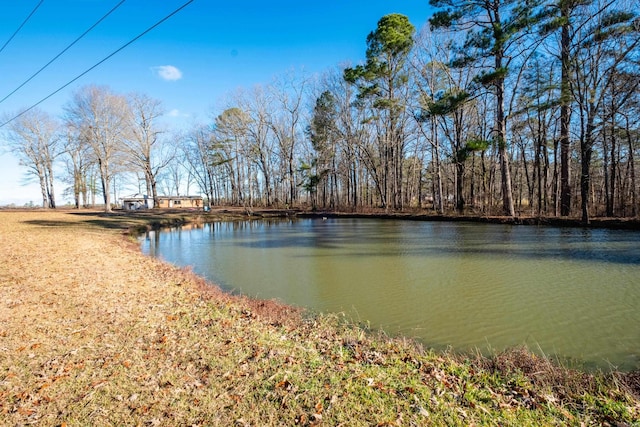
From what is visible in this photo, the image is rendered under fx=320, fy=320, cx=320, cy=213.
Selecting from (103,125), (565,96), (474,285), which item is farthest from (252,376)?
(103,125)

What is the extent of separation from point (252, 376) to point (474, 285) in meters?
5.77

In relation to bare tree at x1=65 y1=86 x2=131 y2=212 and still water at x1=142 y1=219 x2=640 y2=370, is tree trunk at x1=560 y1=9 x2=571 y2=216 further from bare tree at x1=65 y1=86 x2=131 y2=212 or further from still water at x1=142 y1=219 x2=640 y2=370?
bare tree at x1=65 y1=86 x2=131 y2=212

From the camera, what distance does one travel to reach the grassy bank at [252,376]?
2.71m

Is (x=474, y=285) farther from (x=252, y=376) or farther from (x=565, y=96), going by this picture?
(x=565, y=96)

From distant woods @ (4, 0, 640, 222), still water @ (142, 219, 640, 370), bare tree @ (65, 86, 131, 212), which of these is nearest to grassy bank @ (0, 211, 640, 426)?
still water @ (142, 219, 640, 370)

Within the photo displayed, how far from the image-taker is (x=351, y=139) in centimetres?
3209

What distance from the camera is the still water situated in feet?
15.6

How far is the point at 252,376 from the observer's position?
3334mm

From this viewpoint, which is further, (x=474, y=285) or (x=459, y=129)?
(x=459, y=129)

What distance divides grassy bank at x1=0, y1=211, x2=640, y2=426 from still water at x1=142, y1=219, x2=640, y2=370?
94 centimetres

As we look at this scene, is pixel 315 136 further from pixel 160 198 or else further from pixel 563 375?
pixel 563 375

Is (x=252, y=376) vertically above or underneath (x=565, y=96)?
underneath

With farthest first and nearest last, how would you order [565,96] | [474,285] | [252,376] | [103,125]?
[103,125] < [565,96] < [474,285] < [252,376]

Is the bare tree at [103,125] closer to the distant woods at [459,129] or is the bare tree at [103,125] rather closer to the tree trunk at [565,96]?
the distant woods at [459,129]
